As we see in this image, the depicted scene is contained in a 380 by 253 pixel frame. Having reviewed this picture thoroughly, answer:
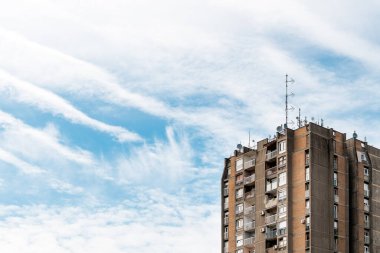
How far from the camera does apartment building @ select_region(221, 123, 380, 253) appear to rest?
121 m

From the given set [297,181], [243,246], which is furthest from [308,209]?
[243,246]

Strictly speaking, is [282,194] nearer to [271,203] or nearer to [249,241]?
[271,203]

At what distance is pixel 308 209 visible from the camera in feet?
395

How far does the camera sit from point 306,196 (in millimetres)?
121062

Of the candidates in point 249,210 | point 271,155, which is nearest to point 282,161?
point 271,155

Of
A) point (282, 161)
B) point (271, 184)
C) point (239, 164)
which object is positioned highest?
point (239, 164)

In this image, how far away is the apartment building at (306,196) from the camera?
397 ft

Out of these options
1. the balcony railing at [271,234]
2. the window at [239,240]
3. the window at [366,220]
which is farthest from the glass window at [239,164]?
the window at [366,220]

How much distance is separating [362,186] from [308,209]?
11.4 meters

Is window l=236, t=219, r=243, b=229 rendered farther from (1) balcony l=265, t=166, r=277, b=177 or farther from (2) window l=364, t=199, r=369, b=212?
(2) window l=364, t=199, r=369, b=212

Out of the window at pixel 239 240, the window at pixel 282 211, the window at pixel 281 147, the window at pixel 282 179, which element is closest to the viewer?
the window at pixel 282 211

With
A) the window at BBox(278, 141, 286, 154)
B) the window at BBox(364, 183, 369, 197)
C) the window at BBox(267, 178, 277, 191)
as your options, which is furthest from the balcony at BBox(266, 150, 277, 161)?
the window at BBox(364, 183, 369, 197)

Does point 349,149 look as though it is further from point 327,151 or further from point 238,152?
point 238,152

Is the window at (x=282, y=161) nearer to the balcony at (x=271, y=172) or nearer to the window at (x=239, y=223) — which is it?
the balcony at (x=271, y=172)
